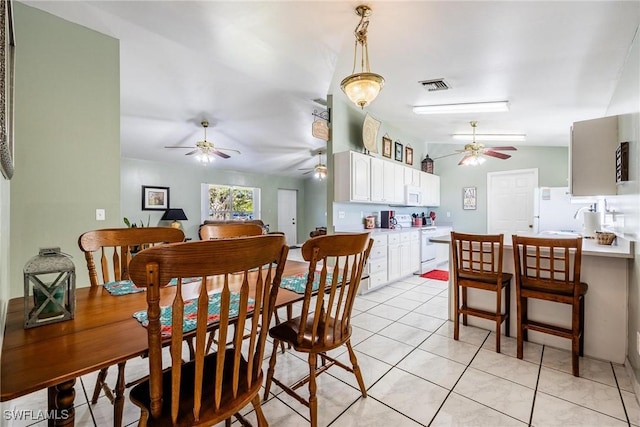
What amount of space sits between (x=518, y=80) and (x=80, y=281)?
4867 mm

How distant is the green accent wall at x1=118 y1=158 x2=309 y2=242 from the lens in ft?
21.8

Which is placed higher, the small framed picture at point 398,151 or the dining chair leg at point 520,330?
the small framed picture at point 398,151

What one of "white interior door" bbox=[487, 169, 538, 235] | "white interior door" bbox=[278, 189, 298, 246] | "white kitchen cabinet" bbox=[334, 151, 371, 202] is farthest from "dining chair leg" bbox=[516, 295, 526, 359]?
"white interior door" bbox=[278, 189, 298, 246]

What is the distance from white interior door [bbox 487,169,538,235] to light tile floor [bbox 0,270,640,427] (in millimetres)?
4409

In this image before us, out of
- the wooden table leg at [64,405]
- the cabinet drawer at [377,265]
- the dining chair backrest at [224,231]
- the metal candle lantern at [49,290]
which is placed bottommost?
the cabinet drawer at [377,265]

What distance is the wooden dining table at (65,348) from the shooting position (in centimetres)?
71

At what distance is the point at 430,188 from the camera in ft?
21.3

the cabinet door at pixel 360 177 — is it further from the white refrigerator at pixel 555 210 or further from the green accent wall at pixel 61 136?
the white refrigerator at pixel 555 210

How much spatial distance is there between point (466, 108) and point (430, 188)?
281cm

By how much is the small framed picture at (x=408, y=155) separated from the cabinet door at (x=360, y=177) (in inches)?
73.5

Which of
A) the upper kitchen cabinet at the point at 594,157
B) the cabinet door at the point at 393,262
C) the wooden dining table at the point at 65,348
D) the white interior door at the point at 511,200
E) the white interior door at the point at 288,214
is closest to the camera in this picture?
the wooden dining table at the point at 65,348

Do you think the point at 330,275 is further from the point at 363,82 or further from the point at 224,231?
the point at 363,82

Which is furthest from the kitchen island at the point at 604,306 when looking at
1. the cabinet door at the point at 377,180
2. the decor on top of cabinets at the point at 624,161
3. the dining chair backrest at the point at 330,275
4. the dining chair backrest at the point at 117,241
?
the dining chair backrest at the point at 117,241

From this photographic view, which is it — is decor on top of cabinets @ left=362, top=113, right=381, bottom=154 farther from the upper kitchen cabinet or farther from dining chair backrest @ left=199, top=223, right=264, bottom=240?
dining chair backrest @ left=199, top=223, right=264, bottom=240
